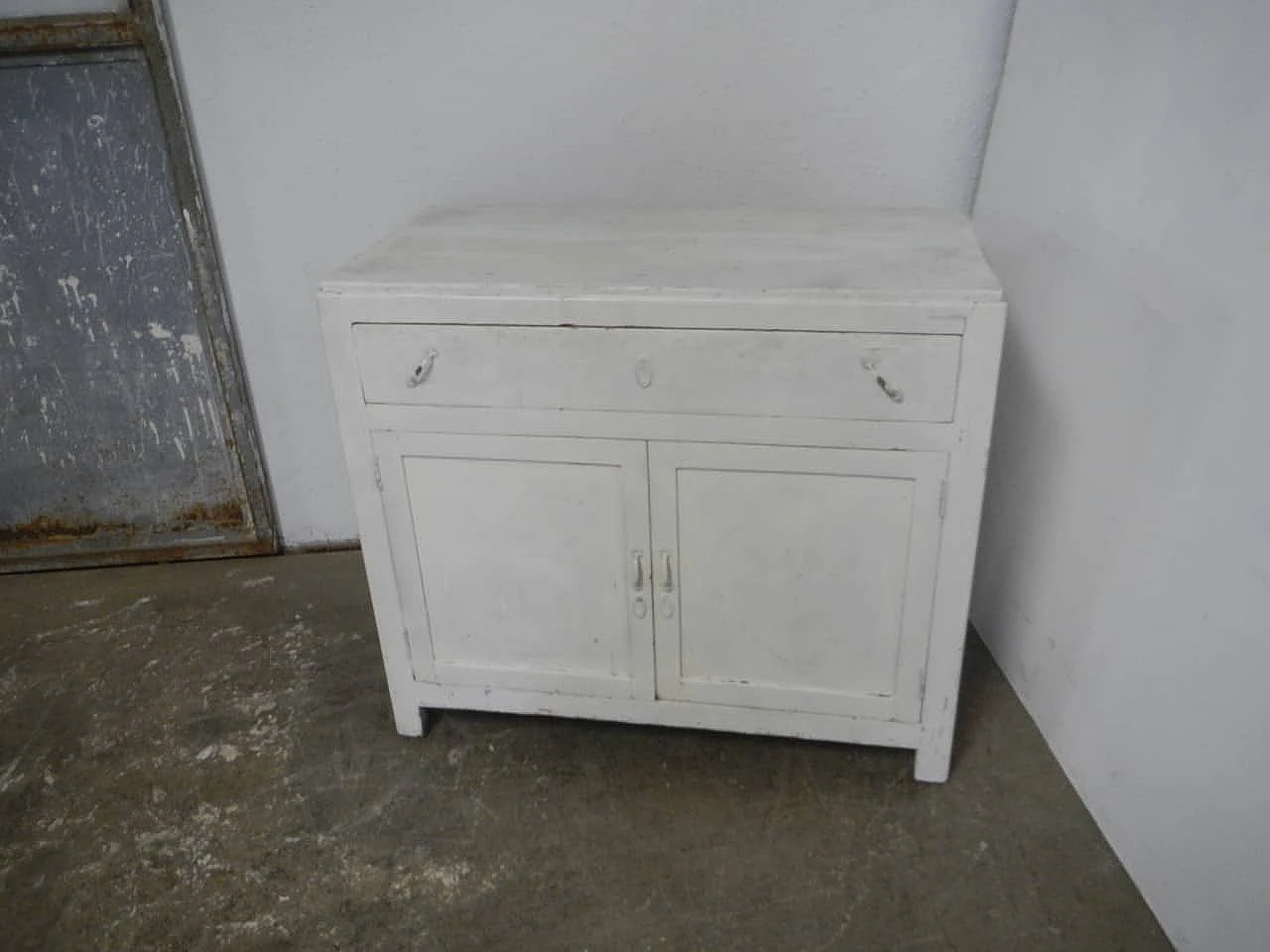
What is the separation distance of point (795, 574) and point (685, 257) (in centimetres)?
51

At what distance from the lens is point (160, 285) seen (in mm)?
2041

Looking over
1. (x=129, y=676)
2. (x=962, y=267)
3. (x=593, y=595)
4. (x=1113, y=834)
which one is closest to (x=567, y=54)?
(x=962, y=267)

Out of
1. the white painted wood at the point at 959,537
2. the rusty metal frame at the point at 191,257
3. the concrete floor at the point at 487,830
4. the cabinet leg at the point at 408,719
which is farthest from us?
the rusty metal frame at the point at 191,257

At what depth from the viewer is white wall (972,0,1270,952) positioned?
1.15 m

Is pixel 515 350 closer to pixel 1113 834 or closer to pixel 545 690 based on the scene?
pixel 545 690

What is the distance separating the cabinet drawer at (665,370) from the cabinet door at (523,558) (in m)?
0.08

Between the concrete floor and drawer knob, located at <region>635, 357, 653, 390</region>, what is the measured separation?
701 mm

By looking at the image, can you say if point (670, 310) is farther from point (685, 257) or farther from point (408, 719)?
point (408, 719)

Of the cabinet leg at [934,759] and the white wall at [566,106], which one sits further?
the white wall at [566,106]

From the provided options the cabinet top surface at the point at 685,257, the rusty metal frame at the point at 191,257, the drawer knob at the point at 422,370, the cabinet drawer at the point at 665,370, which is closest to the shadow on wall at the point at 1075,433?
the cabinet top surface at the point at 685,257

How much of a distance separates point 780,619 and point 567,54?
1132 millimetres

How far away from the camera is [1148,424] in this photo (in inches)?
53.0

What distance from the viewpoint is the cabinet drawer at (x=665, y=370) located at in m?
1.30

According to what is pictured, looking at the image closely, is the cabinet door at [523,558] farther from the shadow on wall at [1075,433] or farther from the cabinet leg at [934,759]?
the shadow on wall at [1075,433]
